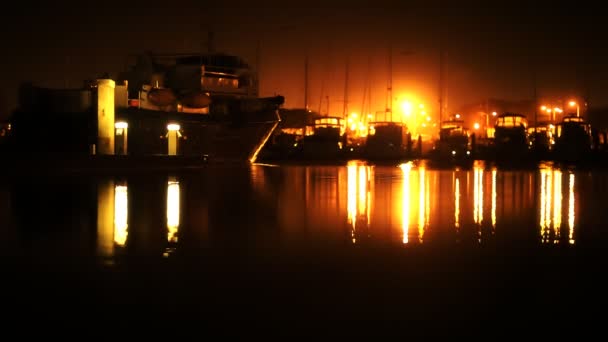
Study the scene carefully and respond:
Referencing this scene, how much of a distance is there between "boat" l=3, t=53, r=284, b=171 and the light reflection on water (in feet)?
48.8

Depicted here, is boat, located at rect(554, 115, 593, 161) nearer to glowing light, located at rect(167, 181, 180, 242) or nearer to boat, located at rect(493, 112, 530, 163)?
boat, located at rect(493, 112, 530, 163)

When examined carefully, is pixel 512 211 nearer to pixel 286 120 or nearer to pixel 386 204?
pixel 386 204

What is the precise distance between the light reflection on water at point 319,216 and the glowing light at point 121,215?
0.05 ft

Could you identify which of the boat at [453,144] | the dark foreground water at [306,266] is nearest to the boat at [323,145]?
the boat at [453,144]

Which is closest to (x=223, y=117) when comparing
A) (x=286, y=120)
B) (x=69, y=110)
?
(x=69, y=110)

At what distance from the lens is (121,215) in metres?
12.2

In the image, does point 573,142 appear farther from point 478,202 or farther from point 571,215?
point 571,215

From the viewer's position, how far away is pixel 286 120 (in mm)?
85562

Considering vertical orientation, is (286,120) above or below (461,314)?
above

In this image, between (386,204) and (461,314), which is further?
(386,204)

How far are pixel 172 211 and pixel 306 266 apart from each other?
6121 millimetres

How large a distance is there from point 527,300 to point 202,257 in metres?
3.78

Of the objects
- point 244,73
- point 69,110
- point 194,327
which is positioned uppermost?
point 244,73

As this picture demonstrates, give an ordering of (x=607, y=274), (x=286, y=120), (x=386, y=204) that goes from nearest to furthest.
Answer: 1. (x=607, y=274)
2. (x=386, y=204)
3. (x=286, y=120)
